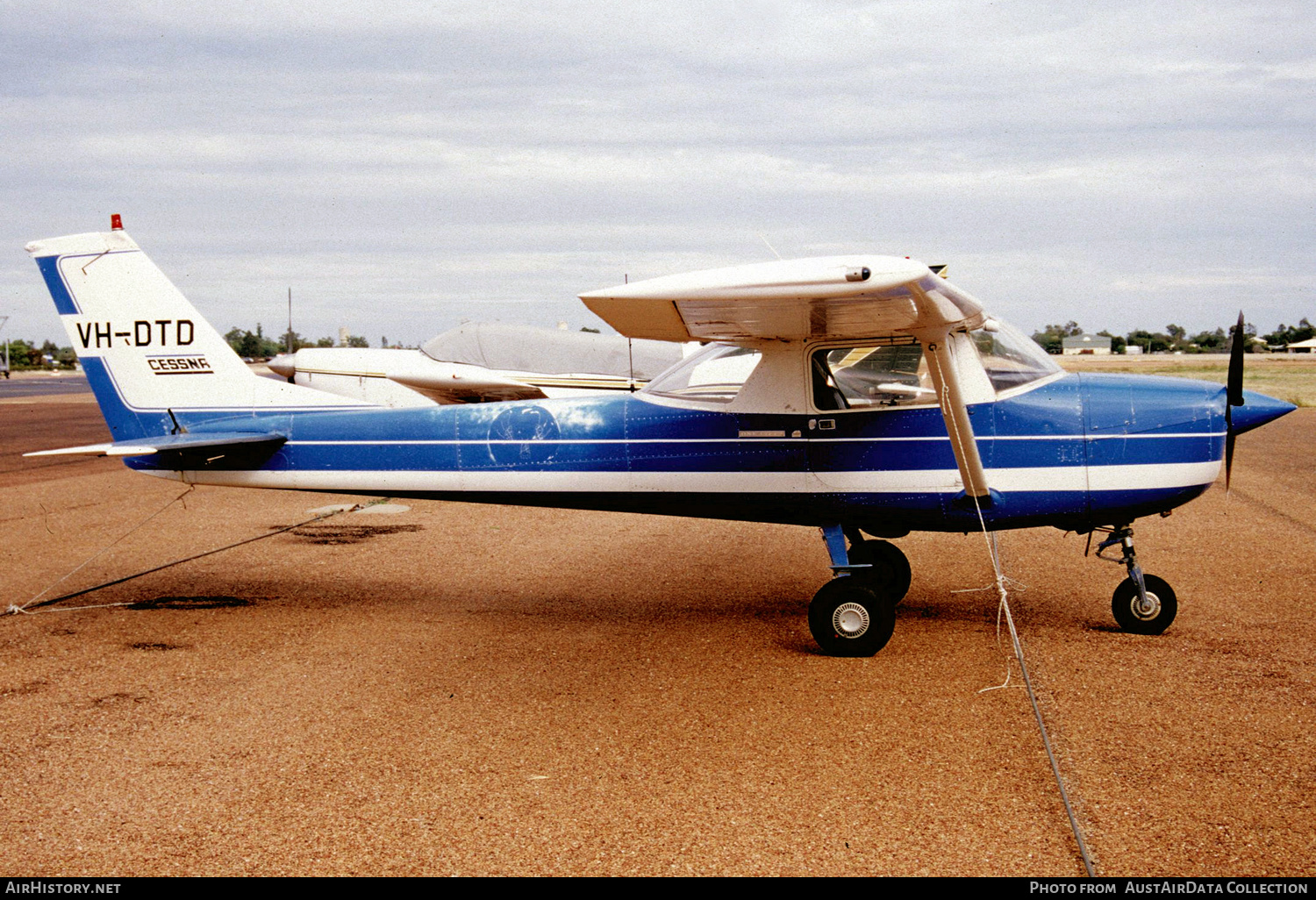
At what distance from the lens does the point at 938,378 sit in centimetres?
605

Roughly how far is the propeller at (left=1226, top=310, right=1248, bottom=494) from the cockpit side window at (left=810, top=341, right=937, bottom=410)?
5.76ft

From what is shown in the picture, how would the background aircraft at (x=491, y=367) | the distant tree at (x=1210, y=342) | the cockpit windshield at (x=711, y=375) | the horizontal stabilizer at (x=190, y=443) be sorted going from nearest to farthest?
the cockpit windshield at (x=711, y=375)
the horizontal stabilizer at (x=190, y=443)
the background aircraft at (x=491, y=367)
the distant tree at (x=1210, y=342)

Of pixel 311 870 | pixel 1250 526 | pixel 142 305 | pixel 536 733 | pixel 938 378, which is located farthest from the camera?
pixel 1250 526

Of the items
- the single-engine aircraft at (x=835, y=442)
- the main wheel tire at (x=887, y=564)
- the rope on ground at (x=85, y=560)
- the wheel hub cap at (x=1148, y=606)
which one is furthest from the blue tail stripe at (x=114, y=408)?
the wheel hub cap at (x=1148, y=606)

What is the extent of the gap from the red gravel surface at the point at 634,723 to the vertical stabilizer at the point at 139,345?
5.11 ft

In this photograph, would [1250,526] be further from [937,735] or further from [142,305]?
[142,305]

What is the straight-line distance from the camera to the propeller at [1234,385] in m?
5.98

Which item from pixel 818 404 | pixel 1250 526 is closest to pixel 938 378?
pixel 818 404

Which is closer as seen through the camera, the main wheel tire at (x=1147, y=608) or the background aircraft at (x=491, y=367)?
the main wheel tire at (x=1147, y=608)

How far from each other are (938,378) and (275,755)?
13.7 ft

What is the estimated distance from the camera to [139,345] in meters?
7.84

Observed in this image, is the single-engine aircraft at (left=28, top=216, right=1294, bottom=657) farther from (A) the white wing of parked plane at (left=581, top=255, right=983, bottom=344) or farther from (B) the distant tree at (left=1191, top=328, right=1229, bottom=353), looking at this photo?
(B) the distant tree at (left=1191, top=328, right=1229, bottom=353)

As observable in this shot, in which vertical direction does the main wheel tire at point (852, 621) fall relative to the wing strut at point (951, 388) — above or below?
below

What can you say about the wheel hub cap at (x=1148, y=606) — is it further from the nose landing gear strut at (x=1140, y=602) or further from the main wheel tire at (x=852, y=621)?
the main wheel tire at (x=852, y=621)
